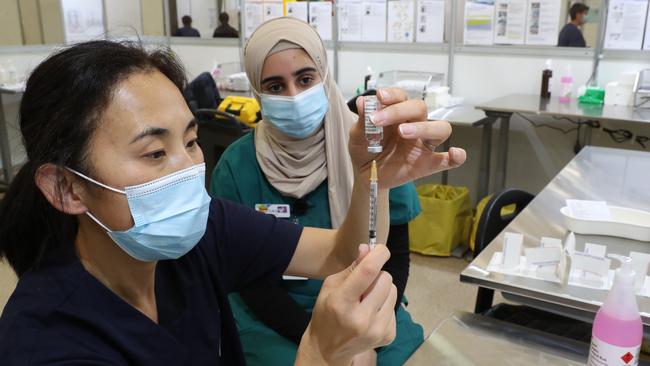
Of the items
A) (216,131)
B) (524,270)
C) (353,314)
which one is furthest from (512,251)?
(216,131)

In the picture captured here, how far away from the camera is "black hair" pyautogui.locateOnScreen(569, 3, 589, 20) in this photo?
131 inches

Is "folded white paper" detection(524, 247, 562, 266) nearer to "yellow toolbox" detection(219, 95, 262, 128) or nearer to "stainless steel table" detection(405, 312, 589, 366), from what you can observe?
"stainless steel table" detection(405, 312, 589, 366)

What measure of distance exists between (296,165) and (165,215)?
69 cm

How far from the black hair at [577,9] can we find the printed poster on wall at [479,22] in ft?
1.60

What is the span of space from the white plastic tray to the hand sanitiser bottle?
73 cm

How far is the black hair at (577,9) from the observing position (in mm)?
3320

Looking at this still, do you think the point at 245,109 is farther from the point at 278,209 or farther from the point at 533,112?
the point at 278,209

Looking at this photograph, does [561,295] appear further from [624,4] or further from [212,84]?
[212,84]

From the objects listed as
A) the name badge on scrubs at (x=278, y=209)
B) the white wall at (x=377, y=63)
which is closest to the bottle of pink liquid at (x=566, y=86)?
the white wall at (x=377, y=63)

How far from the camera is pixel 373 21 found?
4035 mm

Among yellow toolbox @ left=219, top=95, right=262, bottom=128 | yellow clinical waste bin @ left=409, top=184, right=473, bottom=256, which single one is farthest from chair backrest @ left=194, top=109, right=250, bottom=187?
yellow clinical waste bin @ left=409, top=184, right=473, bottom=256

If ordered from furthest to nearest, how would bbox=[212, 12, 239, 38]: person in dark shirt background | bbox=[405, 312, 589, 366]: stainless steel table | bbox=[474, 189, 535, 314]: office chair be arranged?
bbox=[212, 12, 239, 38]: person in dark shirt background, bbox=[474, 189, 535, 314]: office chair, bbox=[405, 312, 589, 366]: stainless steel table

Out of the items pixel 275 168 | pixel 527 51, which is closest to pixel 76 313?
pixel 275 168

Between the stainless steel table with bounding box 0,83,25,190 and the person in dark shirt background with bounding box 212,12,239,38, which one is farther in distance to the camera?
the person in dark shirt background with bounding box 212,12,239,38
